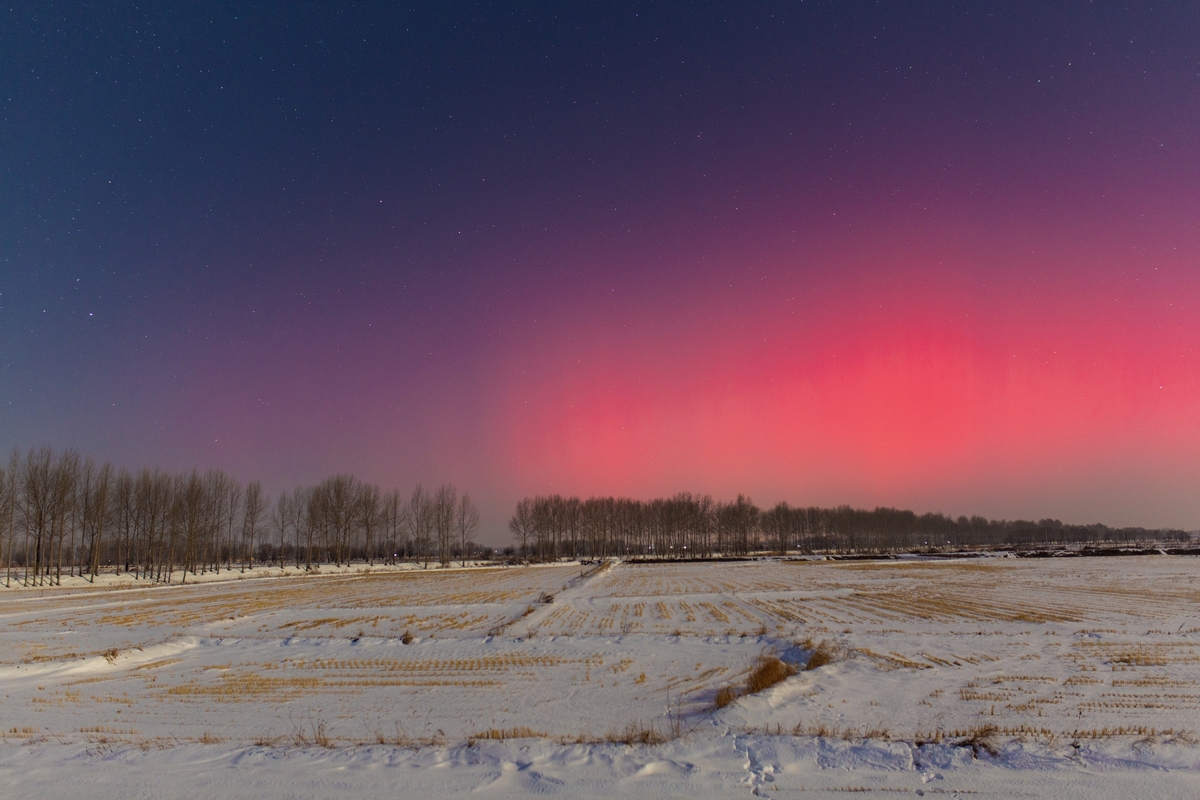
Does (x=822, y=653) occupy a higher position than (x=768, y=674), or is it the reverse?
(x=768, y=674)

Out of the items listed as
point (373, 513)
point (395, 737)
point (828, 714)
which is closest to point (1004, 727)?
point (828, 714)

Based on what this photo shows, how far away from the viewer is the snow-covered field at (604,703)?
946cm

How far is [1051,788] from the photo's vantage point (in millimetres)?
8766

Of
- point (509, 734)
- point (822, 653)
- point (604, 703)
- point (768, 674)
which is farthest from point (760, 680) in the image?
point (509, 734)

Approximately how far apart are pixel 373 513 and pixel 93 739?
123 m

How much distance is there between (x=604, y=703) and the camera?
51.3 ft

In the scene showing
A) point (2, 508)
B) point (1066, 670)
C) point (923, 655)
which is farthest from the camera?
point (2, 508)

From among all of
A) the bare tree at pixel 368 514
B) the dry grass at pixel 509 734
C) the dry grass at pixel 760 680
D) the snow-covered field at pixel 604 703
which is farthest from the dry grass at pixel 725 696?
the bare tree at pixel 368 514

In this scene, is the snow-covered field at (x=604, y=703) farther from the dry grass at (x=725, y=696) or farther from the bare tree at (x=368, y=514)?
the bare tree at (x=368, y=514)

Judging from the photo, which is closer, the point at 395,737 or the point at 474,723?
the point at 395,737

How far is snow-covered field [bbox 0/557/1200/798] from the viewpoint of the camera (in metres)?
9.46

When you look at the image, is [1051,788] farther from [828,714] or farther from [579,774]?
[579,774]

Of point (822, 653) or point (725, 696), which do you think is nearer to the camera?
point (725, 696)

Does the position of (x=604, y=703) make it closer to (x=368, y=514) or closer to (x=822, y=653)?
(x=822, y=653)
